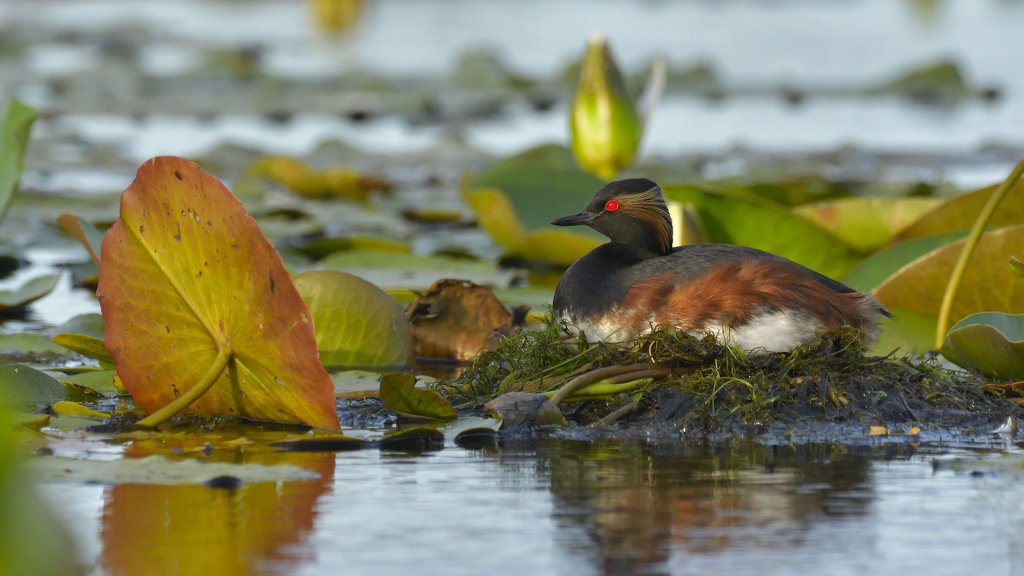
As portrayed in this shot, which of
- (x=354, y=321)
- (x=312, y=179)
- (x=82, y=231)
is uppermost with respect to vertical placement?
(x=312, y=179)

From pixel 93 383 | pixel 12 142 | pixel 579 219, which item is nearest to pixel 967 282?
pixel 579 219

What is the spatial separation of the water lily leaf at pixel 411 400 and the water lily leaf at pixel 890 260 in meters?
2.22

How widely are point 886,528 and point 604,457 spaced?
1004 mm

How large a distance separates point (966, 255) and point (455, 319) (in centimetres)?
201

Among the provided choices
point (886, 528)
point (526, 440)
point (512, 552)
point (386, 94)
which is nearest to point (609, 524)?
point (512, 552)

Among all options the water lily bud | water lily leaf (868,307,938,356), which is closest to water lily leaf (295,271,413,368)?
water lily leaf (868,307,938,356)

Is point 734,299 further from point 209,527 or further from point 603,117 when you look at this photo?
point 603,117

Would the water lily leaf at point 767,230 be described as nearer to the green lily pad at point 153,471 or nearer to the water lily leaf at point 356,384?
the water lily leaf at point 356,384

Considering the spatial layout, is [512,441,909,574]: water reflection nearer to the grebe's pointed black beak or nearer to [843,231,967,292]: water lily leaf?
the grebe's pointed black beak

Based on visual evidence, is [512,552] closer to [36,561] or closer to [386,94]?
[36,561]

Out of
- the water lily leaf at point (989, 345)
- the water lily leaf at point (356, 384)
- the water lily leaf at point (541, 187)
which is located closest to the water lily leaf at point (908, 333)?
the water lily leaf at point (989, 345)

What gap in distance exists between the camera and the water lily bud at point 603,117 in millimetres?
9367

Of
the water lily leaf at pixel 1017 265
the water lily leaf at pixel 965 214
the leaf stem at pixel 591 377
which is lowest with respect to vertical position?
the leaf stem at pixel 591 377

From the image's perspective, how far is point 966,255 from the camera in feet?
18.5
